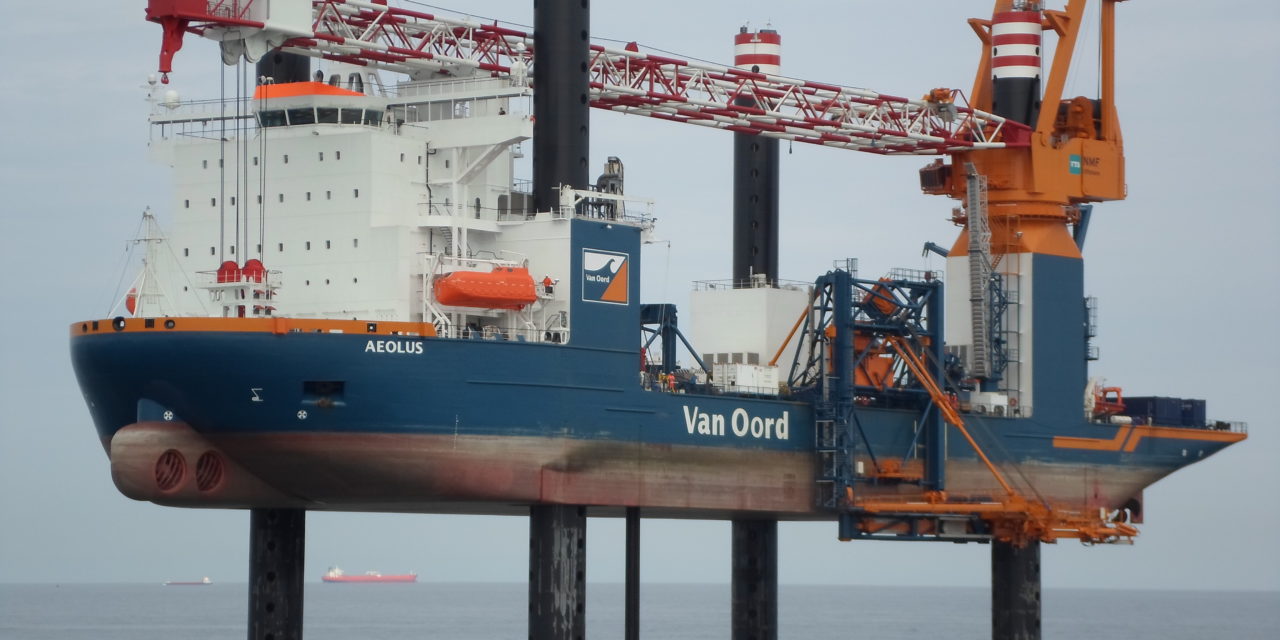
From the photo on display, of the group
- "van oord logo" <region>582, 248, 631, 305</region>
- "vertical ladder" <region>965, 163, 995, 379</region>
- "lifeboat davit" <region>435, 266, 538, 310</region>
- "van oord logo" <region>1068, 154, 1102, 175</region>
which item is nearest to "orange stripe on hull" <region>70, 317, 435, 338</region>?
"lifeboat davit" <region>435, 266, 538, 310</region>

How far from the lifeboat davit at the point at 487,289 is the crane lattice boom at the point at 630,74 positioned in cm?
483

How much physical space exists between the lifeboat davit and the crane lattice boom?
4835 millimetres

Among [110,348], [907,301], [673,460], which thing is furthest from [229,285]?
[907,301]

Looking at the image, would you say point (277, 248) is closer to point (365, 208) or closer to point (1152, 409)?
point (365, 208)

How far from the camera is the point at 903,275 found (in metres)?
57.8

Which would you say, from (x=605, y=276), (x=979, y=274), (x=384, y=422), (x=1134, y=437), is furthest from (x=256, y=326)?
(x=1134, y=437)

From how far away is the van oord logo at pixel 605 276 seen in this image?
4900cm

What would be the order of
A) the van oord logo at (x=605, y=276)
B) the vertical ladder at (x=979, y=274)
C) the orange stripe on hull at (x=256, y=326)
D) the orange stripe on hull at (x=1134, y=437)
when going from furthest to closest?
the orange stripe on hull at (x=1134, y=437)
the vertical ladder at (x=979, y=274)
the van oord logo at (x=605, y=276)
the orange stripe on hull at (x=256, y=326)

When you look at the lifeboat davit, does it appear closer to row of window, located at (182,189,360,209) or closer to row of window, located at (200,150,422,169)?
row of window, located at (182,189,360,209)

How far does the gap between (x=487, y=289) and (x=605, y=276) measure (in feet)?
11.2

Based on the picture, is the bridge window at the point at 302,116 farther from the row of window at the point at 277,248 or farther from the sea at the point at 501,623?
the sea at the point at 501,623

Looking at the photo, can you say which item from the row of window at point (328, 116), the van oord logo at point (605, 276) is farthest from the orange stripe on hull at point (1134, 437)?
the row of window at point (328, 116)

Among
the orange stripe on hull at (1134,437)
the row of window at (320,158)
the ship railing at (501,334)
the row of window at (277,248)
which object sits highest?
the row of window at (320,158)

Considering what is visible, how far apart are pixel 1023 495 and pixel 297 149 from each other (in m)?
23.0
